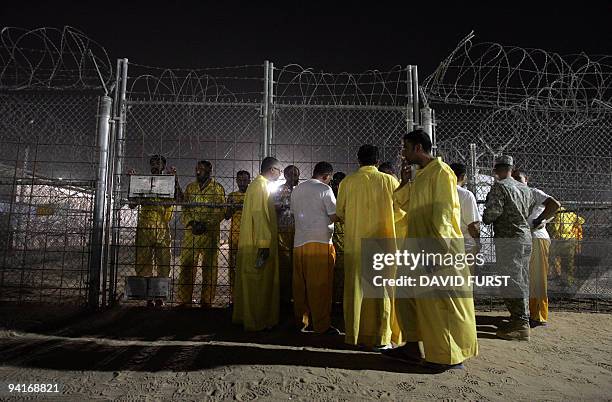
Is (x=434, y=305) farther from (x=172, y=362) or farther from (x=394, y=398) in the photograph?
(x=172, y=362)

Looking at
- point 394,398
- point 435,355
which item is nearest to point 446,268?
point 435,355

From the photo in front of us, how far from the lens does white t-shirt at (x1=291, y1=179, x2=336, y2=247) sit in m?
3.99

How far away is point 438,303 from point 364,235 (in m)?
0.96

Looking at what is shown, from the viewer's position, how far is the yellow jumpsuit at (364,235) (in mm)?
3461

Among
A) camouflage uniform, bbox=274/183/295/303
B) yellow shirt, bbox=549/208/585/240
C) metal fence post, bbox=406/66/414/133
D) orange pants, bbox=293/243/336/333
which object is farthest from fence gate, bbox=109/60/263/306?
yellow shirt, bbox=549/208/585/240

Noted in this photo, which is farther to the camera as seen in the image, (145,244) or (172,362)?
(145,244)

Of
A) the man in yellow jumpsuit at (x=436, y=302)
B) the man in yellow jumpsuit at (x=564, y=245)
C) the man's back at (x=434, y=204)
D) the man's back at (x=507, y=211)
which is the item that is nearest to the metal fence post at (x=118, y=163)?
the man in yellow jumpsuit at (x=436, y=302)

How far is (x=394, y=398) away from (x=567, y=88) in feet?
18.0

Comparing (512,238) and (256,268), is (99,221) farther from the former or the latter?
(512,238)

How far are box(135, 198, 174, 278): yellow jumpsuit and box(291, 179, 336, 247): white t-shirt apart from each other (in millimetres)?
2223

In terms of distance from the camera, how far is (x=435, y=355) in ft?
9.41

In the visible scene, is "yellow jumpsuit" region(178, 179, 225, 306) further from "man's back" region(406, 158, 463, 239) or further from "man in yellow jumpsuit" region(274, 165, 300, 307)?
"man's back" region(406, 158, 463, 239)

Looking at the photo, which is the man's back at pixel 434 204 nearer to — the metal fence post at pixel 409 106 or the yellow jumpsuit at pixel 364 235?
the yellow jumpsuit at pixel 364 235

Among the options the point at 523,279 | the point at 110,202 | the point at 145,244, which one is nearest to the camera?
the point at 523,279
